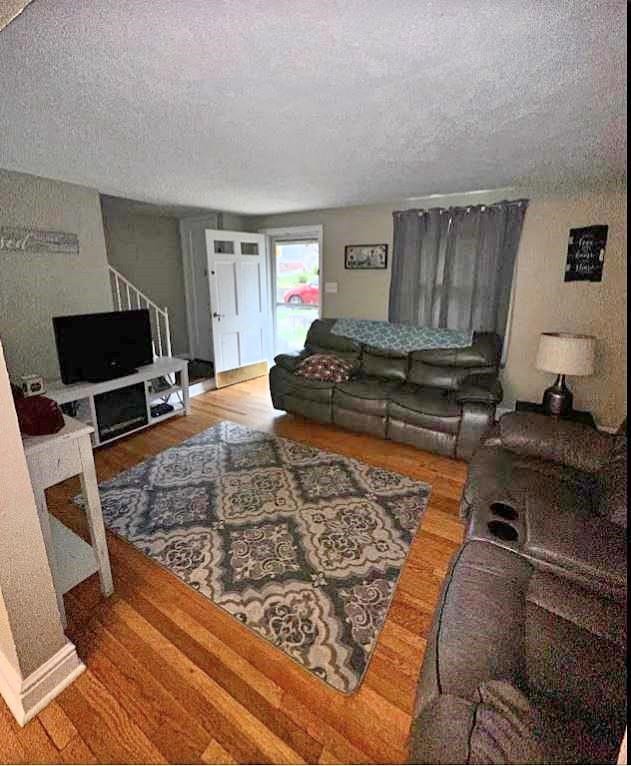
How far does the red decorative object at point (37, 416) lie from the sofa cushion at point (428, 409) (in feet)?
7.90

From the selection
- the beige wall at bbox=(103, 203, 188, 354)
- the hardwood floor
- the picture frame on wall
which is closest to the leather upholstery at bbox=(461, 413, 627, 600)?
the hardwood floor

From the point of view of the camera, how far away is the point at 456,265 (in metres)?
3.60

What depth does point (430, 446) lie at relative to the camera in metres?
2.98

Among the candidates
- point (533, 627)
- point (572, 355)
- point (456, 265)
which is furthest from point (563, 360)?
point (533, 627)

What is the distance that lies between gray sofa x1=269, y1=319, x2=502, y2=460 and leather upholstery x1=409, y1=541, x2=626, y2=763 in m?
1.55

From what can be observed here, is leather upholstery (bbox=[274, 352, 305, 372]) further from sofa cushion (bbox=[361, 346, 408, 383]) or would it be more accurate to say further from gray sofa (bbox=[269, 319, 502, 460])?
sofa cushion (bbox=[361, 346, 408, 383])

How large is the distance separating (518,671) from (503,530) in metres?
0.55

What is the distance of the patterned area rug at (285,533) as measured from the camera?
1549 mm

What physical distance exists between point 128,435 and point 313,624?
252 centimetres

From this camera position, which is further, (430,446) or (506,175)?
(430,446)

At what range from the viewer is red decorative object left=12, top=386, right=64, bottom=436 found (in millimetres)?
1327

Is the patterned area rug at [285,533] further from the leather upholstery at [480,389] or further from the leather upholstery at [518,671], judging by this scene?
the leather upholstery at [480,389]

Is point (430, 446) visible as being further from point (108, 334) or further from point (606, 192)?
point (108, 334)

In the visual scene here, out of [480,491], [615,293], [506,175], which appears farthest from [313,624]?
[615,293]
